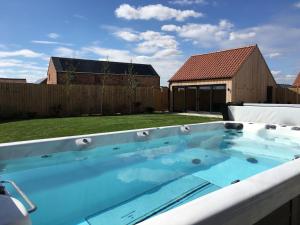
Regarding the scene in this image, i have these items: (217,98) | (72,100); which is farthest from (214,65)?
(72,100)

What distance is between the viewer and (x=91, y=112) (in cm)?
1878

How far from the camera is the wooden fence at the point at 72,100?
1608cm

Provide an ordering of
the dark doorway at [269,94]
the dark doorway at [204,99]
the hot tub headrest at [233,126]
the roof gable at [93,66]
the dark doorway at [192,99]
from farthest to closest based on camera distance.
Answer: the roof gable at [93,66]
the dark doorway at [204,99]
the dark doorway at [192,99]
the dark doorway at [269,94]
the hot tub headrest at [233,126]

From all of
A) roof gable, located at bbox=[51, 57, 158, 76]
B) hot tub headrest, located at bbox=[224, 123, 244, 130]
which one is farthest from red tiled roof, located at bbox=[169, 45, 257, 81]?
roof gable, located at bbox=[51, 57, 158, 76]

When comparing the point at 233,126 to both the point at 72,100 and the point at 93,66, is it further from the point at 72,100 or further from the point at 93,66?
the point at 93,66

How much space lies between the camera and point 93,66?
117 feet

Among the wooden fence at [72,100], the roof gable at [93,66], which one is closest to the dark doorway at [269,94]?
the wooden fence at [72,100]

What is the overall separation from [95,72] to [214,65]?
1875 cm

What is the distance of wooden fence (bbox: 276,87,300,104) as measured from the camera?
20922mm

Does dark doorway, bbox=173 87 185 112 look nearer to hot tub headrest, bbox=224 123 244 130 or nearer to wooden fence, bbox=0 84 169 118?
wooden fence, bbox=0 84 169 118

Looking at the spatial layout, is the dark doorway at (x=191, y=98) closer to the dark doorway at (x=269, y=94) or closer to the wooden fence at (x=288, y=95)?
the dark doorway at (x=269, y=94)

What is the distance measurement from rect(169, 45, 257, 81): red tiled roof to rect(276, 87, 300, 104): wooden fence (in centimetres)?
434

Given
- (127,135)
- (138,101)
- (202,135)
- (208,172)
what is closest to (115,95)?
(138,101)

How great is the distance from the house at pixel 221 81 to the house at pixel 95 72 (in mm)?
10971
